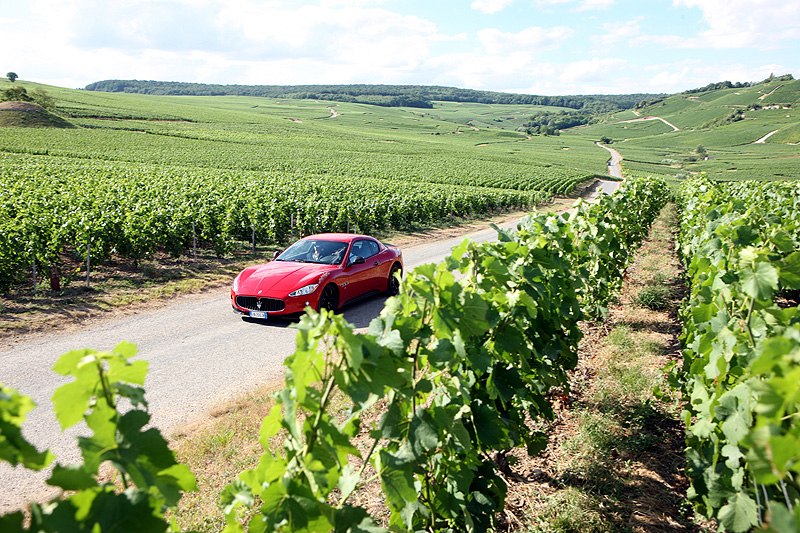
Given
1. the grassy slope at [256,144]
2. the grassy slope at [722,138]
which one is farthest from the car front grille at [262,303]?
the grassy slope at [722,138]

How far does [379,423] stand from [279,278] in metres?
7.28

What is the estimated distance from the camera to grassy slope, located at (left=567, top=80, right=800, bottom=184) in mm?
86125

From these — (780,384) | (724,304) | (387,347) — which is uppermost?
(780,384)

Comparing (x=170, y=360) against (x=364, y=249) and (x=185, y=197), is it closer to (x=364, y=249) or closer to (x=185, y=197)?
(x=364, y=249)

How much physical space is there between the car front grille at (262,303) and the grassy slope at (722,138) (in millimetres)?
76113

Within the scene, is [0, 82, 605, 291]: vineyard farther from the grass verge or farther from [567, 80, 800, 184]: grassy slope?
[567, 80, 800, 184]: grassy slope

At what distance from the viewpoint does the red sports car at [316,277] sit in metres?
9.17

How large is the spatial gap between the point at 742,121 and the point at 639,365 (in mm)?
187358

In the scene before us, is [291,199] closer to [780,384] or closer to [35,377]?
[35,377]

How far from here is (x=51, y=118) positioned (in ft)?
246

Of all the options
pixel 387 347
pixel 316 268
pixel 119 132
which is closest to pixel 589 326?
pixel 316 268

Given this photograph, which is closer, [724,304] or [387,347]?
[387,347]

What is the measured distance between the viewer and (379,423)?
247 centimetres

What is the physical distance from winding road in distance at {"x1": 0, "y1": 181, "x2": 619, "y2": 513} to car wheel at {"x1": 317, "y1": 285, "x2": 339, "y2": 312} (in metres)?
0.44
